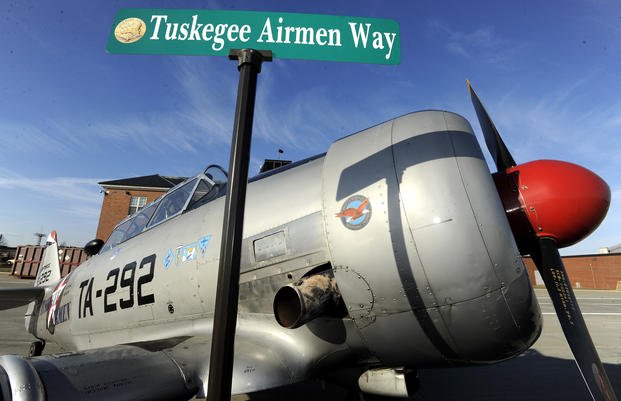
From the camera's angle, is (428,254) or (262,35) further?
(428,254)

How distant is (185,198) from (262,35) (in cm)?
283

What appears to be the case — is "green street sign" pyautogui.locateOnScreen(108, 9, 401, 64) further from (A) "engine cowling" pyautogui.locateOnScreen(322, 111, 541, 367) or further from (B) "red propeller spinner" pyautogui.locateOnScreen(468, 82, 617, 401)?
(B) "red propeller spinner" pyautogui.locateOnScreen(468, 82, 617, 401)

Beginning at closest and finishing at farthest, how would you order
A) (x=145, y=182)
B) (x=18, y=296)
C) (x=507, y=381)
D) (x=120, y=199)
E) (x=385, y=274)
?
1. (x=385, y=274)
2. (x=507, y=381)
3. (x=18, y=296)
4. (x=120, y=199)
5. (x=145, y=182)

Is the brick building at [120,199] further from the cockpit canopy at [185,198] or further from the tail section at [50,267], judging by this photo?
the cockpit canopy at [185,198]

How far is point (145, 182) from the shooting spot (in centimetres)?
3262

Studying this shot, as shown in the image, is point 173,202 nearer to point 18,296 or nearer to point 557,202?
point 557,202

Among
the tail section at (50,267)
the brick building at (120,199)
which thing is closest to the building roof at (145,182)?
the brick building at (120,199)

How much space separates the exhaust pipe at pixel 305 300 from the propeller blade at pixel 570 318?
1.41 m

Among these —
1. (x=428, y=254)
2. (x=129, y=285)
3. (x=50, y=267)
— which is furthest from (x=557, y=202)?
(x=50, y=267)

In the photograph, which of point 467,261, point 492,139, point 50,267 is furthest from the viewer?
point 50,267

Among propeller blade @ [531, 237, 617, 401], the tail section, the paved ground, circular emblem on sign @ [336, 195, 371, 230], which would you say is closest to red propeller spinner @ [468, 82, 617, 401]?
propeller blade @ [531, 237, 617, 401]

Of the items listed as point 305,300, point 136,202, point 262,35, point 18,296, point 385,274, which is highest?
point 136,202

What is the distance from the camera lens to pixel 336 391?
4727 millimetres

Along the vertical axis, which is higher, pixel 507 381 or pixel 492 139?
pixel 492 139
